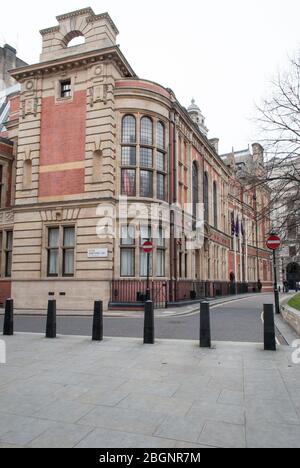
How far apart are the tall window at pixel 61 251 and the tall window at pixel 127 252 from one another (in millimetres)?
2787

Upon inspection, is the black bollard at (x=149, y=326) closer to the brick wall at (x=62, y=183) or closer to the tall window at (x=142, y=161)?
the tall window at (x=142, y=161)

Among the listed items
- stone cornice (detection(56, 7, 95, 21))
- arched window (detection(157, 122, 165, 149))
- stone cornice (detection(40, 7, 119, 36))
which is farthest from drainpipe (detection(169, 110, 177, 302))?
stone cornice (detection(56, 7, 95, 21))

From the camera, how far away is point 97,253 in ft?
60.0

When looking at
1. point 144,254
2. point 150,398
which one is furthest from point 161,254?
point 150,398

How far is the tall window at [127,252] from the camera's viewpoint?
19.0 meters

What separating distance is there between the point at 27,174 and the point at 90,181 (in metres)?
4.78

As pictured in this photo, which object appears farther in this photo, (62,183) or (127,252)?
(62,183)

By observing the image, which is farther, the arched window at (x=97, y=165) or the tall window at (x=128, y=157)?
the tall window at (x=128, y=157)

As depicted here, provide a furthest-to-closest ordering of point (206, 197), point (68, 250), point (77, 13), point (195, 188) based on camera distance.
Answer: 1. point (206, 197)
2. point (195, 188)
3. point (77, 13)
4. point (68, 250)

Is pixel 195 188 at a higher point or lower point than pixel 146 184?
higher

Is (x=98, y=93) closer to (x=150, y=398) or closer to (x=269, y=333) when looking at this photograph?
(x=269, y=333)

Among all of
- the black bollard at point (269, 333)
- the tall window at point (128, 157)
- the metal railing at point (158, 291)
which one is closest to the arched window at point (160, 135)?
the tall window at point (128, 157)

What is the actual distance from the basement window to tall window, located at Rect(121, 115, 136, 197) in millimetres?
4045

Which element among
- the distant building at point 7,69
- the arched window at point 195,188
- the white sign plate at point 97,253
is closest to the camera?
the white sign plate at point 97,253
